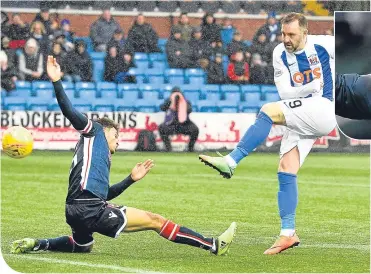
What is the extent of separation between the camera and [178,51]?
19.7 m

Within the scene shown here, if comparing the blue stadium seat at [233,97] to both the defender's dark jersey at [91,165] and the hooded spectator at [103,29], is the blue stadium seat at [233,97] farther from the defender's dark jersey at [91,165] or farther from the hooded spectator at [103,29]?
the defender's dark jersey at [91,165]

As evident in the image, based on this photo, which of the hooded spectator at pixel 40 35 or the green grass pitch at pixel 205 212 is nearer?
the green grass pitch at pixel 205 212

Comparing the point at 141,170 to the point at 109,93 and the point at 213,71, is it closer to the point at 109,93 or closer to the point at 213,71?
the point at 109,93

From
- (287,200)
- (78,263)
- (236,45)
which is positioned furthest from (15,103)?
(78,263)

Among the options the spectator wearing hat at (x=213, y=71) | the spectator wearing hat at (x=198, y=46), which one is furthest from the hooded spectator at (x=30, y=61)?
the spectator wearing hat at (x=213, y=71)

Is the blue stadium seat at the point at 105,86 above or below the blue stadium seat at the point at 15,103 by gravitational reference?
above

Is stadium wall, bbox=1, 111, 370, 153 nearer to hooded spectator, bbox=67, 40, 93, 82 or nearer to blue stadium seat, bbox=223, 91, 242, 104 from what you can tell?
blue stadium seat, bbox=223, 91, 242, 104

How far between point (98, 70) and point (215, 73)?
2280mm

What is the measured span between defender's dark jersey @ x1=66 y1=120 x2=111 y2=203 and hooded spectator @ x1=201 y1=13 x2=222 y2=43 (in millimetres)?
12370

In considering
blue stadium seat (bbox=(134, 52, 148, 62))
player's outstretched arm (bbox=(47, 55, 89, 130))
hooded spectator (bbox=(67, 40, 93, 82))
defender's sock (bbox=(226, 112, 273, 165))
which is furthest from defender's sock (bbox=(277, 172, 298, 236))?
blue stadium seat (bbox=(134, 52, 148, 62))

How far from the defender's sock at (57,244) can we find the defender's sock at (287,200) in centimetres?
165

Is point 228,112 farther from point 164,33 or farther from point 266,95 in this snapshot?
point 164,33

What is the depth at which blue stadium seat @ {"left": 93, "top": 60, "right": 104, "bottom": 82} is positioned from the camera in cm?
2005

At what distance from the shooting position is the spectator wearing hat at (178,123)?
18797mm
